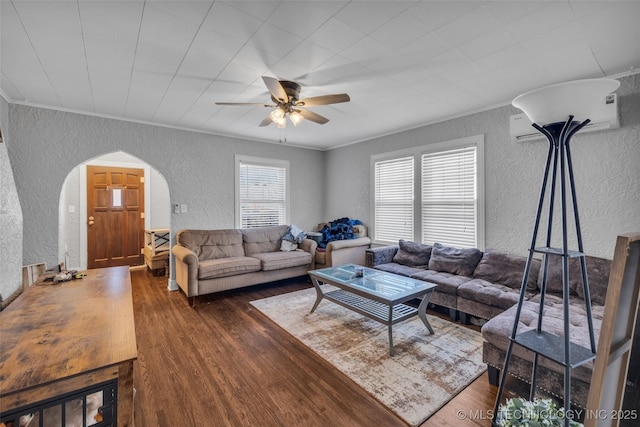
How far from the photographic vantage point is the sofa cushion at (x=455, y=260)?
3432 millimetres

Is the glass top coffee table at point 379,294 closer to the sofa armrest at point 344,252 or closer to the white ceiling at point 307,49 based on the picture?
the sofa armrest at point 344,252

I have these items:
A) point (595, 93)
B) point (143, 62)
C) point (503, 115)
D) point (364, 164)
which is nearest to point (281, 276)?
point (364, 164)

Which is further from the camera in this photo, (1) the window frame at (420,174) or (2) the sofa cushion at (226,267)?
(2) the sofa cushion at (226,267)

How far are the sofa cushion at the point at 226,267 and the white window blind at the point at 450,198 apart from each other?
8.84 feet

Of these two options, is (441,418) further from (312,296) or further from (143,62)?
(143,62)

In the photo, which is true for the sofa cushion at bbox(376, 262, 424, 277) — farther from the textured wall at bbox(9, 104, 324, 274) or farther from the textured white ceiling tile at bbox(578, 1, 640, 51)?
the textured white ceiling tile at bbox(578, 1, 640, 51)

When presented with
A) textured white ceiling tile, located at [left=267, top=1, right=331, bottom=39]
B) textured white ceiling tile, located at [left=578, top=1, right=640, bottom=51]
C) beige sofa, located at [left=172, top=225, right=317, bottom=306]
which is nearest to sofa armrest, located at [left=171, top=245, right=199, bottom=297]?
beige sofa, located at [left=172, top=225, right=317, bottom=306]

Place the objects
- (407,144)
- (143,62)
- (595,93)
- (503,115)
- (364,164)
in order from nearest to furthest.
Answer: (595,93) → (143,62) → (503,115) → (407,144) → (364,164)

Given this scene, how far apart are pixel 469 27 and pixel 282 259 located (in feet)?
11.9

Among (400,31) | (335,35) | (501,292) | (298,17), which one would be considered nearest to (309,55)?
(335,35)

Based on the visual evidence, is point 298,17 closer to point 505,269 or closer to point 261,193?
point 505,269

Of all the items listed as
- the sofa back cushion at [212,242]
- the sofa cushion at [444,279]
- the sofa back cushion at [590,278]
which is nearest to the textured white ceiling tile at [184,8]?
the sofa back cushion at [212,242]

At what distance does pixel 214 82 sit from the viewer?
9.08ft

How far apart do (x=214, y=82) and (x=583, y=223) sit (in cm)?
404
